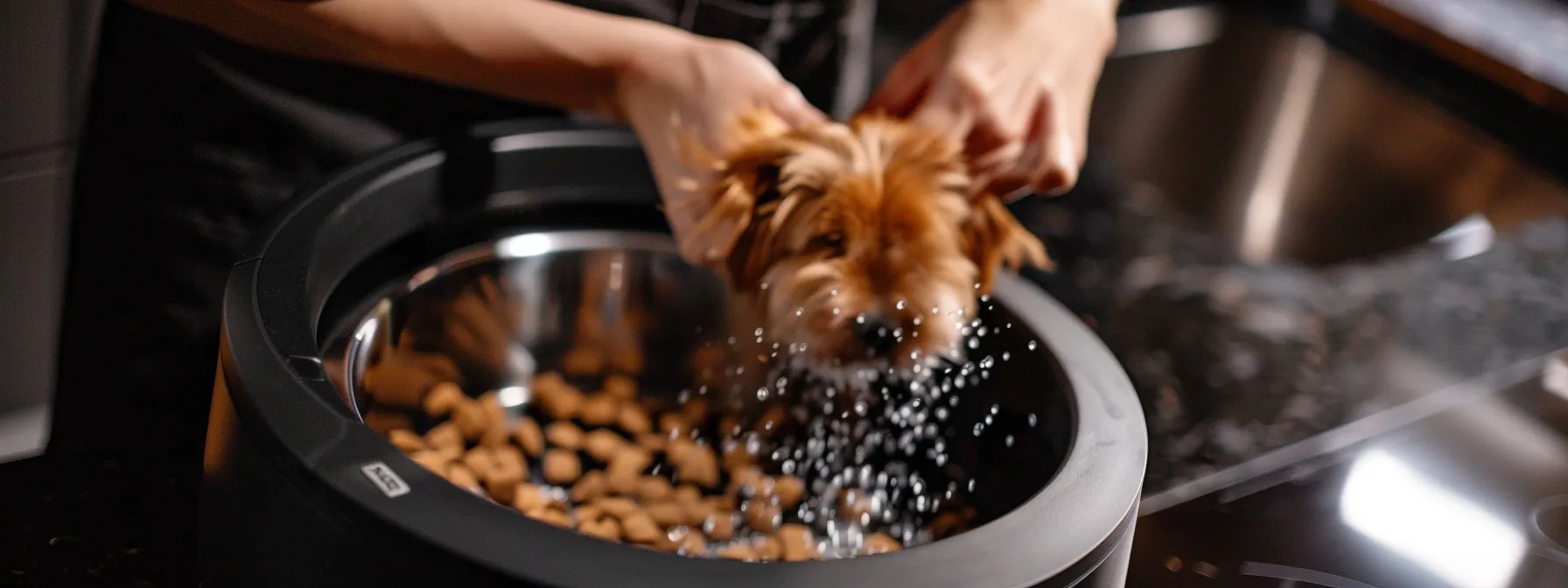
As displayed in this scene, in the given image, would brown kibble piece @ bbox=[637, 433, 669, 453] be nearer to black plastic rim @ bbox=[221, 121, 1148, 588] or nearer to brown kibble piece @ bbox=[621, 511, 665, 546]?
brown kibble piece @ bbox=[621, 511, 665, 546]

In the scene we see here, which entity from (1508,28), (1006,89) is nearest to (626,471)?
(1006,89)

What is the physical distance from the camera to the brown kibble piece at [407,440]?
0.74 metres

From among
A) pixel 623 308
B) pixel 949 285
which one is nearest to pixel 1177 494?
pixel 949 285

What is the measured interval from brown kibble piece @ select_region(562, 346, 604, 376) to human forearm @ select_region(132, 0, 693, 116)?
0.20 m

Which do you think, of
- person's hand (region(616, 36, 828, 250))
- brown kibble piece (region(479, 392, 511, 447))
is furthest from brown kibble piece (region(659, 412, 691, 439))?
person's hand (region(616, 36, 828, 250))

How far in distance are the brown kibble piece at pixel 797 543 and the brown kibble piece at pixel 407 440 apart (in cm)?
22

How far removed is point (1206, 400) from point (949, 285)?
0.35 m

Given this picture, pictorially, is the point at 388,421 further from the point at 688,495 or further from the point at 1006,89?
the point at 1006,89

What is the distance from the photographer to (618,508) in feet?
2.48

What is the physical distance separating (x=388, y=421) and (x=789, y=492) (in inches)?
9.6

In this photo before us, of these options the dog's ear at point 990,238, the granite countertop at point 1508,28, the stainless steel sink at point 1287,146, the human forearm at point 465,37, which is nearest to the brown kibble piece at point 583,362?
the human forearm at point 465,37

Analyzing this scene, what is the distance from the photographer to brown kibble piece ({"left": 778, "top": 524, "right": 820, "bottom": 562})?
2.35 ft

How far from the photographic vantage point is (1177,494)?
0.78m

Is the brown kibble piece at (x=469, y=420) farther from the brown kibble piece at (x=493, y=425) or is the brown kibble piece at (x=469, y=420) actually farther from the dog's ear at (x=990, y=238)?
the dog's ear at (x=990, y=238)
